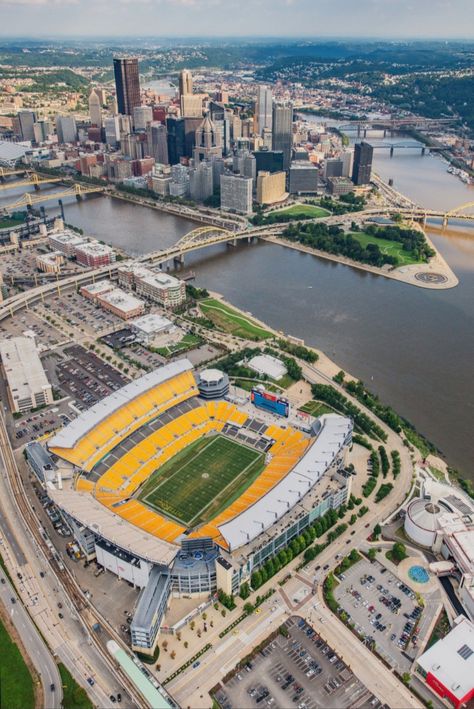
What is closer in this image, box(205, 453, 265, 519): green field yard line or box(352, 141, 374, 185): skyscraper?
box(205, 453, 265, 519): green field yard line

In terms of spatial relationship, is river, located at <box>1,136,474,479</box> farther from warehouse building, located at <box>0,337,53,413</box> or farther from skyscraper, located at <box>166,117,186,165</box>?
skyscraper, located at <box>166,117,186,165</box>

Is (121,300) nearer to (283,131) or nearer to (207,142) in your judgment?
(207,142)

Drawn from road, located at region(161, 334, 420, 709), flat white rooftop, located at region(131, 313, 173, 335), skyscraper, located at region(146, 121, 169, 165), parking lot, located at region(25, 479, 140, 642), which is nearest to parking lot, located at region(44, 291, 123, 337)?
flat white rooftop, located at region(131, 313, 173, 335)

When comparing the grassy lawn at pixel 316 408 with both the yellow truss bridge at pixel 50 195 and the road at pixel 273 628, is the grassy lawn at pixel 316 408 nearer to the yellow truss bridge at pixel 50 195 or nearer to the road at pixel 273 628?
the road at pixel 273 628

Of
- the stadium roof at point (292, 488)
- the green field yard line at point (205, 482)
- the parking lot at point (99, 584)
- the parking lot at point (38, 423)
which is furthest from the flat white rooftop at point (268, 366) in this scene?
the parking lot at point (99, 584)

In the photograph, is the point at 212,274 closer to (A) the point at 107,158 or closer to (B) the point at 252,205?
(B) the point at 252,205

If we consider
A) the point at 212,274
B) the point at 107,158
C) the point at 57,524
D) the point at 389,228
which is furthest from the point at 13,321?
the point at 107,158

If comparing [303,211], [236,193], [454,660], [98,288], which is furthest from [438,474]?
[236,193]
